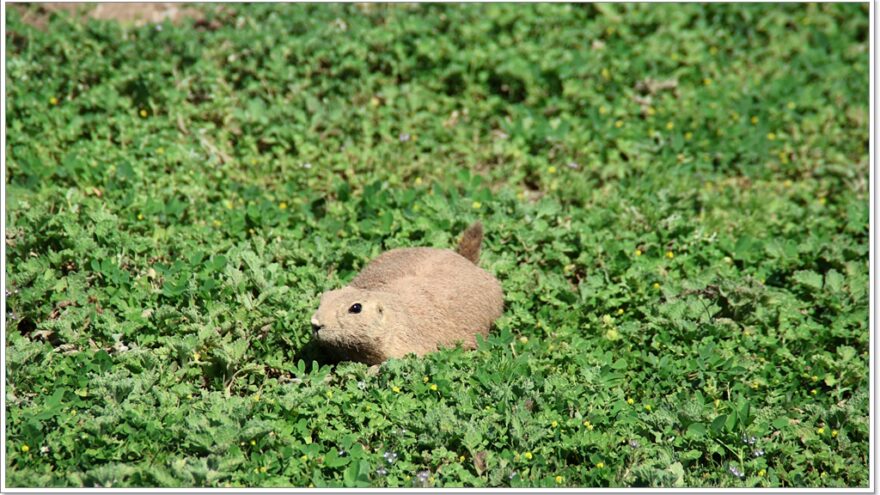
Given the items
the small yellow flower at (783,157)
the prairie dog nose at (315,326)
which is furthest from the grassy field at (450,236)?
the prairie dog nose at (315,326)

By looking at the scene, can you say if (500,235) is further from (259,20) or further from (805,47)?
(805,47)

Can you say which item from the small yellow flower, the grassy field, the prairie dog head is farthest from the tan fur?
the small yellow flower

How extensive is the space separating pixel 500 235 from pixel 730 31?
401 centimetres

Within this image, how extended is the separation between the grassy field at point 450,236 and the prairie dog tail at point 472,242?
0.87ft

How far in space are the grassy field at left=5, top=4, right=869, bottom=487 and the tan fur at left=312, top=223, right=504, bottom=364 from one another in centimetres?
14

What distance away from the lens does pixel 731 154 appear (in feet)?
24.4

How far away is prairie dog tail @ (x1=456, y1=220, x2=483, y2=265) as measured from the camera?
18.9 feet

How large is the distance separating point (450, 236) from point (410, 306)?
3.87 feet

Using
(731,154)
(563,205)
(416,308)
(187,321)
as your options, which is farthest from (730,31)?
(187,321)

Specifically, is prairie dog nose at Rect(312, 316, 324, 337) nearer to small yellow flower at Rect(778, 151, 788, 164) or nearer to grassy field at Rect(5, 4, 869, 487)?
grassy field at Rect(5, 4, 869, 487)

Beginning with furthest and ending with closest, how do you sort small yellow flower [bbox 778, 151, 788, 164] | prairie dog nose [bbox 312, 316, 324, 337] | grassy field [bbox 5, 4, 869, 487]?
small yellow flower [bbox 778, 151, 788, 164]
prairie dog nose [bbox 312, 316, 324, 337]
grassy field [bbox 5, 4, 869, 487]

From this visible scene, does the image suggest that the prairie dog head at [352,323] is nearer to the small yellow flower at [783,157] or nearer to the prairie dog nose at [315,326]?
the prairie dog nose at [315,326]

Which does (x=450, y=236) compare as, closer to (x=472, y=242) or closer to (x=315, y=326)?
(x=472, y=242)

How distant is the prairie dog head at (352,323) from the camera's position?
194 inches
